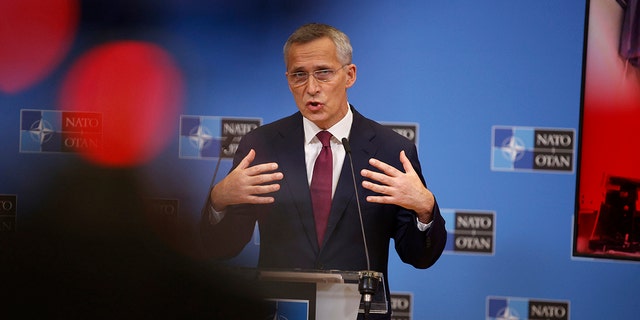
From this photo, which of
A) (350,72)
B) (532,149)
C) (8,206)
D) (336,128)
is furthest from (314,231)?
(8,206)

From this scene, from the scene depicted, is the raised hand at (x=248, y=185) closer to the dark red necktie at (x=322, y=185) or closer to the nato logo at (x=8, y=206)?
the dark red necktie at (x=322, y=185)

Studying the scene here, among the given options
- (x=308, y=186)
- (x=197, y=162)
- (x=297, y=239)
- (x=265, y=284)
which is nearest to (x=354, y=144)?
(x=308, y=186)

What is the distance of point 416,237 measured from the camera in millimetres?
2434

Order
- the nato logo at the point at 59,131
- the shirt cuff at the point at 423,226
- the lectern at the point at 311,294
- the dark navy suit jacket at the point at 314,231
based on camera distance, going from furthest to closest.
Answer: the nato logo at the point at 59,131
the dark navy suit jacket at the point at 314,231
the shirt cuff at the point at 423,226
the lectern at the point at 311,294

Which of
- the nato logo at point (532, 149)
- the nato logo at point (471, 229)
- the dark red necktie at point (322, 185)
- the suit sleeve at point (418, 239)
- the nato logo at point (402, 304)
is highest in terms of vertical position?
the nato logo at point (532, 149)

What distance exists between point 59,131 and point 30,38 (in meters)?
0.53

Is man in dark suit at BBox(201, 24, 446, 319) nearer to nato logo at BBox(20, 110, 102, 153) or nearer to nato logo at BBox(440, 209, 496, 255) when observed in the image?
nato logo at BBox(440, 209, 496, 255)

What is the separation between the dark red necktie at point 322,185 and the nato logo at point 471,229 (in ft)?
3.72

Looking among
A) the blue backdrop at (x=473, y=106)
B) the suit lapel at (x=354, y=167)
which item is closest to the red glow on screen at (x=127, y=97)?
the blue backdrop at (x=473, y=106)

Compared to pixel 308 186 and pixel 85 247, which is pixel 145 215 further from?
pixel 308 186

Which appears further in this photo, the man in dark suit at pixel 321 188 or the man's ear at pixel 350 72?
the man's ear at pixel 350 72

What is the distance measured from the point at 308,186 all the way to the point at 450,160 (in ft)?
4.18

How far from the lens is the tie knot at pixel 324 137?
9.21ft

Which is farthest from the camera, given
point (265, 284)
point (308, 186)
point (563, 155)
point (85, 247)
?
point (563, 155)
